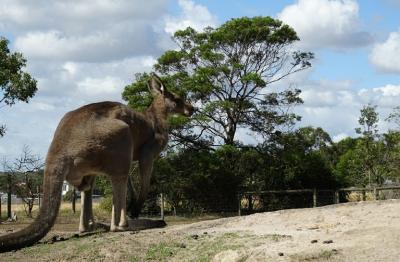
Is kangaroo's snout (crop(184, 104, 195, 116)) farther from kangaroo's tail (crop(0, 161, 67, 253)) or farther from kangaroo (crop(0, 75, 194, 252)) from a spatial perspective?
kangaroo's tail (crop(0, 161, 67, 253))

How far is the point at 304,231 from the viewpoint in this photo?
8586mm

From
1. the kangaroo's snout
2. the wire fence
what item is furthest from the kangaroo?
the wire fence

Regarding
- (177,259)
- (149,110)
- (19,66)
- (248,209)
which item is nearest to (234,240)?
(177,259)

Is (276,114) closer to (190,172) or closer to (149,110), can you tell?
(190,172)

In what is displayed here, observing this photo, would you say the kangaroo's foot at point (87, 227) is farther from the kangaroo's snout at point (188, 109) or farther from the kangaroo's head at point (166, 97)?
the kangaroo's snout at point (188, 109)

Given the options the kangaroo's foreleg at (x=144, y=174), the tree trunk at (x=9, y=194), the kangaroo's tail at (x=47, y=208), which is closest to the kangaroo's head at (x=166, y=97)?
the kangaroo's foreleg at (x=144, y=174)

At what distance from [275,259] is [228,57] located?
97.5 ft

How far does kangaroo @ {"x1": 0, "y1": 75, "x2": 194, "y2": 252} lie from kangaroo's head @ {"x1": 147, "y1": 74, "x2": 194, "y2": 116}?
90 cm

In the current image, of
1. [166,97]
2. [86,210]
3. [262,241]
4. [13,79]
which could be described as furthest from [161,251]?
[13,79]

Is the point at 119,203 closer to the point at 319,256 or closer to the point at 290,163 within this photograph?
the point at 319,256

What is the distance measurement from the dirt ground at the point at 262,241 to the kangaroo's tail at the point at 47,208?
21cm

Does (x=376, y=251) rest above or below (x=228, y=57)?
below

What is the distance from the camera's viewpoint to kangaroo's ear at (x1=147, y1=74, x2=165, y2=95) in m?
12.2

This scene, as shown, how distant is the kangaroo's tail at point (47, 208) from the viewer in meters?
9.46
